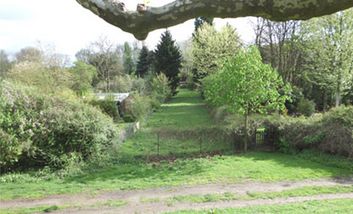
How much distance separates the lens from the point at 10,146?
14805 millimetres

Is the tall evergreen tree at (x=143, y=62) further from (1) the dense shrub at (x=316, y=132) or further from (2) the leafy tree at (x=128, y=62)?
(1) the dense shrub at (x=316, y=132)

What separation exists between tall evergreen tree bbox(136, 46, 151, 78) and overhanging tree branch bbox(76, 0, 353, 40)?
65.0m

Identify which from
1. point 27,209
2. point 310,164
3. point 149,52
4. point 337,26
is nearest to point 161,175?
point 27,209

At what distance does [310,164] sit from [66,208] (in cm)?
929

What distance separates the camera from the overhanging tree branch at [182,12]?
2531 mm

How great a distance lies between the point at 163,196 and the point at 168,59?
44.2 metres

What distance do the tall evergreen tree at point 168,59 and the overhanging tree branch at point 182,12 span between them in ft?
169

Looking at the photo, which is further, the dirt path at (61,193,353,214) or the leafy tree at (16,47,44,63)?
the leafy tree at (16,47,44,63)

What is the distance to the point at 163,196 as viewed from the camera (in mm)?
11516

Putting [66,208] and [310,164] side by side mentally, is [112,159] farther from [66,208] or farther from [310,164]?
[310,164]

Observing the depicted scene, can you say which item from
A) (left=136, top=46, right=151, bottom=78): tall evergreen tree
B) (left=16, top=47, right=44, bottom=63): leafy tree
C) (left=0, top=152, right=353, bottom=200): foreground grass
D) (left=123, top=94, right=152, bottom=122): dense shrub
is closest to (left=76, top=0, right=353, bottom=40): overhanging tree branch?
(left=0, top=152, right=353, bottom=200): foreground grass

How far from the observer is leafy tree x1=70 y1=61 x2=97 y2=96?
146 ft

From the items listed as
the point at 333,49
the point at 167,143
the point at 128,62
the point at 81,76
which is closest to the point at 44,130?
the point at 167,143

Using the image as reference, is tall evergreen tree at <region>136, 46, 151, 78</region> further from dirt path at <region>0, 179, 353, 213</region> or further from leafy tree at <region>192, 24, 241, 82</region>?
dirt path at <region>0, 179, 353, 213</region>
